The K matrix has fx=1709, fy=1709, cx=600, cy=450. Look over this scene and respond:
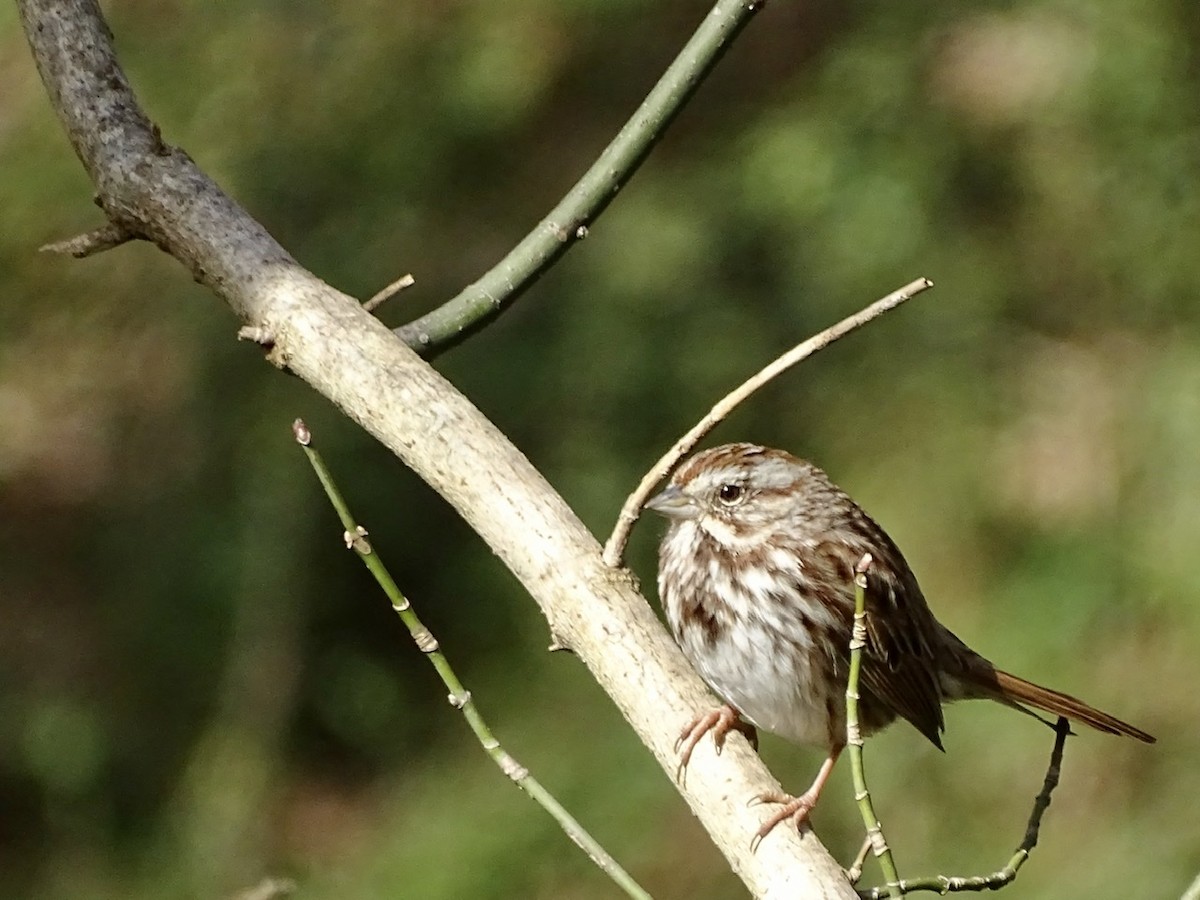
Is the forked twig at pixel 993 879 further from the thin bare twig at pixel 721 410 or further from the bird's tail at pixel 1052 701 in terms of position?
the bird's tail at pixel 1052 701

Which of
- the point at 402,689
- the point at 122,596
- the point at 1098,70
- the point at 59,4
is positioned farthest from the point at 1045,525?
the point at 59,4

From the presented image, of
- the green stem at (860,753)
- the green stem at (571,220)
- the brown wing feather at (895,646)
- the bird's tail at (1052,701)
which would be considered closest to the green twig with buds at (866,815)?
the green stem at (860,753)

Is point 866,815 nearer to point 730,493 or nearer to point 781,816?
point 781,816

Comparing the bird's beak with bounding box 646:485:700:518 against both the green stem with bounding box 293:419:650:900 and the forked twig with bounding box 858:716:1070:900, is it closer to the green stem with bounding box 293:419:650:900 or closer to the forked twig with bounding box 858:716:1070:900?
the forked twig with bounding box 858:716:1070:900

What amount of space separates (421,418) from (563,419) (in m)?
3.37

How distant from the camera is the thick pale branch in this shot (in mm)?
1799

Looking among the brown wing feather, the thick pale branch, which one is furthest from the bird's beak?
the thick pale branch

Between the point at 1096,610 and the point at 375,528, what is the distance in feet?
6.97

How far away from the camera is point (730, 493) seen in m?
2.90

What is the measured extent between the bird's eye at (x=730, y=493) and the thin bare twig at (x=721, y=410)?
1015 millimetres

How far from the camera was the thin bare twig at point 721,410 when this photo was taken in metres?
1.73

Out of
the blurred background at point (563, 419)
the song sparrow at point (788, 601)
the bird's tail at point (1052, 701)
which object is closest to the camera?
the song sparrow at point (788, 601)

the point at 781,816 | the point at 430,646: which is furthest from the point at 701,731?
the point at 430,646

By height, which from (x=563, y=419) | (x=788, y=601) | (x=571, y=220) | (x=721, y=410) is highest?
(x=563, y=419)
